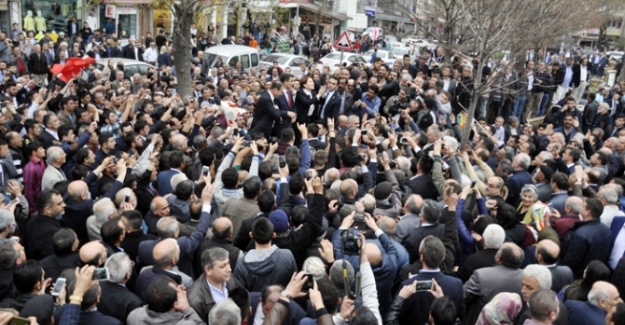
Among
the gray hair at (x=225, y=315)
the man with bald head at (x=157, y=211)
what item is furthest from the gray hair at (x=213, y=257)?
the man with bald head at (x=157, y=211)

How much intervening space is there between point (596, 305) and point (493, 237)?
1.13 metres

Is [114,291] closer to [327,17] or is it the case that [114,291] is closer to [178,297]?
[178,297]

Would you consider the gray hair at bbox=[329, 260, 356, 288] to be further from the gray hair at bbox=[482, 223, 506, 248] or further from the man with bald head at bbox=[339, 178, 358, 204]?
the man with bald head at bbox=[339, 178, 358, 204]

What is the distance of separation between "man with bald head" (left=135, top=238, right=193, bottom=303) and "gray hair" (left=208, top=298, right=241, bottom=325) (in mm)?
1014

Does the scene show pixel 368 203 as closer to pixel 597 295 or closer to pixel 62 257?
pixel 597 295

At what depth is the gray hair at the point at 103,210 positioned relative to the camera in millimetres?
6473

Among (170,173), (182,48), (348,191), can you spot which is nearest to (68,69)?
(182,48)

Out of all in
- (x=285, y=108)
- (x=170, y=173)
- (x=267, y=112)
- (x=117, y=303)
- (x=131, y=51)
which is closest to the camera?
(x=117, y=303)

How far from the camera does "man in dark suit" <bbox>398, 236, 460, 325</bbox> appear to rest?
5289 millimetres

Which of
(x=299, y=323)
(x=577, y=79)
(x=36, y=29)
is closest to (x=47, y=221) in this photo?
(x=299, y=323)

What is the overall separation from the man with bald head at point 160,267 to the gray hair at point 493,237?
2.75 m

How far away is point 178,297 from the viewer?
15.9 feet

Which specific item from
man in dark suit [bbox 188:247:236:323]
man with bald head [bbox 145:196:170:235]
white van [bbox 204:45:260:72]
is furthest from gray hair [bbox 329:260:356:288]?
white van [bbox 204:45:260:72]

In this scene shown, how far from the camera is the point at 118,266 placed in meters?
5.16
